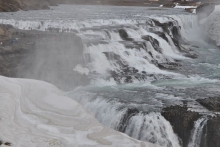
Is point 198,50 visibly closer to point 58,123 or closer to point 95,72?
point 95,72

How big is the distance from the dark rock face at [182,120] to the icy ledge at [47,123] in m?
2.95

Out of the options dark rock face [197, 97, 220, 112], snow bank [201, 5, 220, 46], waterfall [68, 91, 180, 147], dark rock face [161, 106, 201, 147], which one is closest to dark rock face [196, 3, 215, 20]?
snow bank [201, 5, 220, 46]

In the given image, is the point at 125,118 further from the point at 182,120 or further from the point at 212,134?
the point at 212,134

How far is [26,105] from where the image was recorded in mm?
11547

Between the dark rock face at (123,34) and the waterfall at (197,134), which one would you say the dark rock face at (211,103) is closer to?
the waterfall at (197,134)

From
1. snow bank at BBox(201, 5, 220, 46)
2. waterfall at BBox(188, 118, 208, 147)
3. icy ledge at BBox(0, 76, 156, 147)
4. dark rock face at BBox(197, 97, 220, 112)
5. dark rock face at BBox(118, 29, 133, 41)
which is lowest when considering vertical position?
icy ledge at BBox(0, 76, 156, 147)

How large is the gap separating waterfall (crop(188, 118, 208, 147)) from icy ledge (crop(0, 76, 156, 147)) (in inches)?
120

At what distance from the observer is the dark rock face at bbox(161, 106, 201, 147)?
12109 millimetres

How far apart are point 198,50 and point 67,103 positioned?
23.2 meters

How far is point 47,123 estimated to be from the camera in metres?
10.3

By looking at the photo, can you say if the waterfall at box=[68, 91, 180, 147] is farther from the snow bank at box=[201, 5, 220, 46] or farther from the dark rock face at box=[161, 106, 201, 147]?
the snow bank at box=[201, 5, 220, 46]

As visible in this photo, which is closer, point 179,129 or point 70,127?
point 70,127

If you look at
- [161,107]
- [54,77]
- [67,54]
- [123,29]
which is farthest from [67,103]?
[123,29]

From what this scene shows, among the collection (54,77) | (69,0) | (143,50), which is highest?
(69,0)
